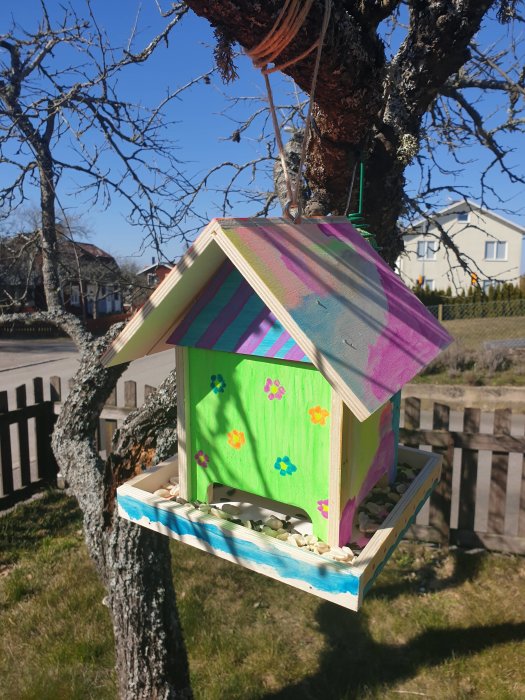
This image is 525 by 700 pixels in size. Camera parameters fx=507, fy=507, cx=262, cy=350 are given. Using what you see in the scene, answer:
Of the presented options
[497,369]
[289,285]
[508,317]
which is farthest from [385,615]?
[508,317]

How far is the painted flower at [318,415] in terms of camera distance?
4.75 ft

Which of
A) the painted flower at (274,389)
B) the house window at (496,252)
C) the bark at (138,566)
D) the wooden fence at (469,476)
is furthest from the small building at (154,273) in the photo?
the house window at (496,252)

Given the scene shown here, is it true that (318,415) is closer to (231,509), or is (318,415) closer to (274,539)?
(274,539)

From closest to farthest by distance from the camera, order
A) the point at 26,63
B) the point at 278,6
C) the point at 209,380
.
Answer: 1. the point at 278,6
2. the point at 209,380
3. the point at 26,63

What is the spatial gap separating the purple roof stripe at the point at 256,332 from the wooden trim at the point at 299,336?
0.22m

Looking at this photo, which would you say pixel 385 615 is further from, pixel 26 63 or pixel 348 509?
pixel 26 63

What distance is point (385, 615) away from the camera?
3484mm

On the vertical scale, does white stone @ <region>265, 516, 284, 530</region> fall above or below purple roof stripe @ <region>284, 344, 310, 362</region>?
below

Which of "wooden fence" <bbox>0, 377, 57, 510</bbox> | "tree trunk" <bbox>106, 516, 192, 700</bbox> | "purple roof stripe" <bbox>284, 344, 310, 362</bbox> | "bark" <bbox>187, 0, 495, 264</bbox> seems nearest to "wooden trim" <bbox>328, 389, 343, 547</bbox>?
"purple roof stripe" <bbox>284, 344, 310, 362</bbox>

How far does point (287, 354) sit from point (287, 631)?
2657mm

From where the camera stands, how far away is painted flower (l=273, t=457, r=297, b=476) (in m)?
1.54

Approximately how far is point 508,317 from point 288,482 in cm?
1680

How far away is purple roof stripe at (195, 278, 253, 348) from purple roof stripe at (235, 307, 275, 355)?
7cm

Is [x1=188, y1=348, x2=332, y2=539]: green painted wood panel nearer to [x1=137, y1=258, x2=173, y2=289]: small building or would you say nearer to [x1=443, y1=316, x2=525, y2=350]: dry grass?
[x1=137, y1=258, x2=173, y2=289]: small building
